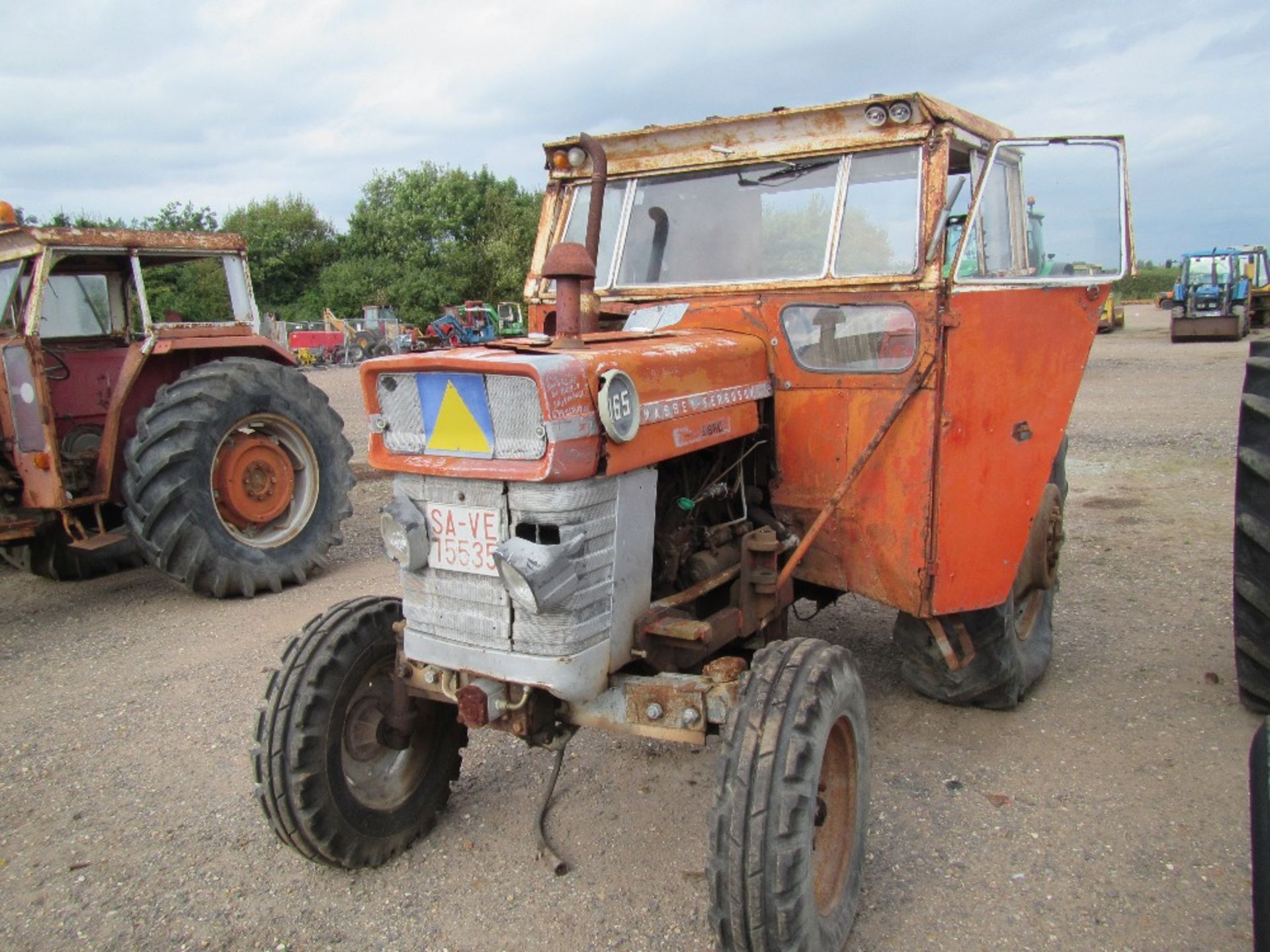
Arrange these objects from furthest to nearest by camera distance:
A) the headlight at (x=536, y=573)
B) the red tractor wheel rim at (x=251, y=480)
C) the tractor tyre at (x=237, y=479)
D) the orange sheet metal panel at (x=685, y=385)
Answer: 1. the red tractor wheel rim at (x=251, y=480)
2. the tractor tyre at (x=237, y=479)
3. the orange sheet metal panel at (x=685, y=385)
4. the headlight at (x=536, y=573)

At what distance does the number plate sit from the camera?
2.65m

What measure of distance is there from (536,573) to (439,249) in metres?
35.6

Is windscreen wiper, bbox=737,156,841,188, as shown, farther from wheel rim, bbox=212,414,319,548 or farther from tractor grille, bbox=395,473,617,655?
wheel rim, bbox=212,414,319,548

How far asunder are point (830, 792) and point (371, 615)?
1.61 meters

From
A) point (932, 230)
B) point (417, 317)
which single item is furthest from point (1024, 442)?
point (417, 317)

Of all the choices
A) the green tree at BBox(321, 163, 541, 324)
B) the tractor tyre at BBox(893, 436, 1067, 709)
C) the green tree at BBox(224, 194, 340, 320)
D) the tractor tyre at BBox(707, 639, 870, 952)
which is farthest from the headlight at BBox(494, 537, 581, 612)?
the green tree at BBox(224, 194, 340, 320)

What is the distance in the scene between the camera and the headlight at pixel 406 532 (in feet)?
9.04

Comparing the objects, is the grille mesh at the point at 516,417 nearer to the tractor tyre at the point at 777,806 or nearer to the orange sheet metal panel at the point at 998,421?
the tractor tyre at the point at 777,806

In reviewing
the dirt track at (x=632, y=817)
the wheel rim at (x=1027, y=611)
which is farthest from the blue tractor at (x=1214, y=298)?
the wheel rim at (x=1027, y=611)

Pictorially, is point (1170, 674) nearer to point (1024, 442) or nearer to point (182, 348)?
point (1024, 442)

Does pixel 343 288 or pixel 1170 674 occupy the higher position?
pixel 343 288

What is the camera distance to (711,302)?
3.64 meters

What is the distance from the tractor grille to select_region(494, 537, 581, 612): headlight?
49 mm

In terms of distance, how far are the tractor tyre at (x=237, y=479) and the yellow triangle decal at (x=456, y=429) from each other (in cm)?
384
